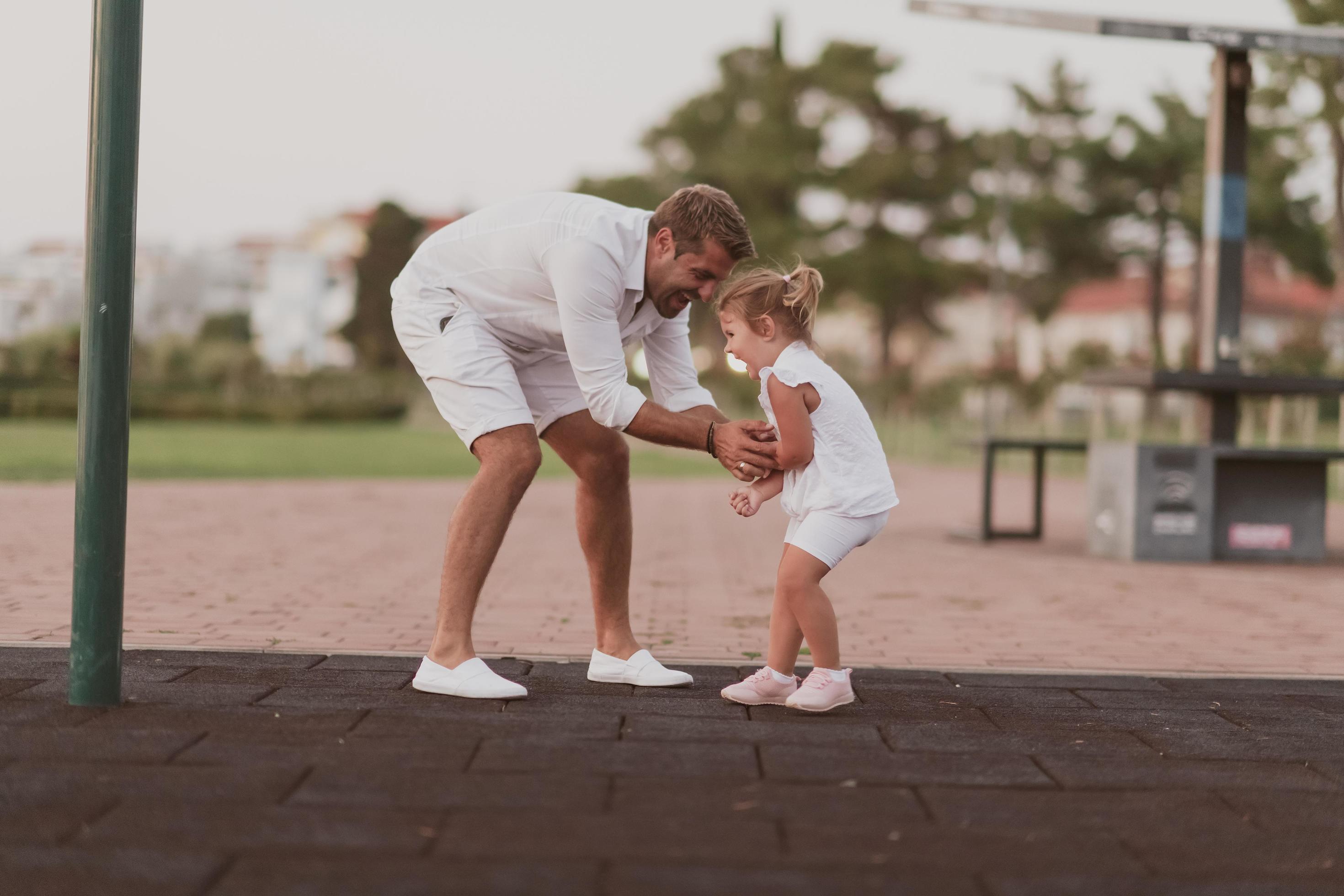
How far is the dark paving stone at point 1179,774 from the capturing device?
124 inches

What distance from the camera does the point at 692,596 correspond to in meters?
6.87

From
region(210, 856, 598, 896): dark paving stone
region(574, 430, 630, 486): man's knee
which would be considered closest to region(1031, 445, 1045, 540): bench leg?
region(574, 430, 630, 486): man's knee

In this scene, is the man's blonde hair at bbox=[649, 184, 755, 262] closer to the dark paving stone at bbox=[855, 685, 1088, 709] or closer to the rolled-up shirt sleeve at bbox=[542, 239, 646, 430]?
the rolled-up shirt sleeve at bbox=[542, 239, 646, 430]

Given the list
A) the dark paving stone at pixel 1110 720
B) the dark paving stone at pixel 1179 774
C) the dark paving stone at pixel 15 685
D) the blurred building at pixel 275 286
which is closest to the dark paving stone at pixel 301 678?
the dark paving stone at pixel 15 685

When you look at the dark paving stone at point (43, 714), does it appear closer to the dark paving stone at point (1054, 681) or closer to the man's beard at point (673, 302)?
the man's beard at point (673, 302)

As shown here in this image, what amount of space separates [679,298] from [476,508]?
0.85 metres

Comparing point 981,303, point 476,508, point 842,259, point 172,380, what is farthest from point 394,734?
point 981,303

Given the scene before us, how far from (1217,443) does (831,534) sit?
6194 mm

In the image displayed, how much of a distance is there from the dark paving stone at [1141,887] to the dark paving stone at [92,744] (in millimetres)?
1834

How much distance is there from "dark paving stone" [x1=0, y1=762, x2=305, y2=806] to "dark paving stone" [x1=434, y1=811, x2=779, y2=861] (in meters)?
0.47

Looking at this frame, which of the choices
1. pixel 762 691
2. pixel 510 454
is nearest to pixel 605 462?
pixel 510 454

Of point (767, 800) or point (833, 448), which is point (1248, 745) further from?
point (767, 800)

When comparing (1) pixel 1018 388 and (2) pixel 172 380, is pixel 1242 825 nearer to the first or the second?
(1) pixel 1018 388

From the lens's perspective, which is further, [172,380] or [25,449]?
[172,380]
